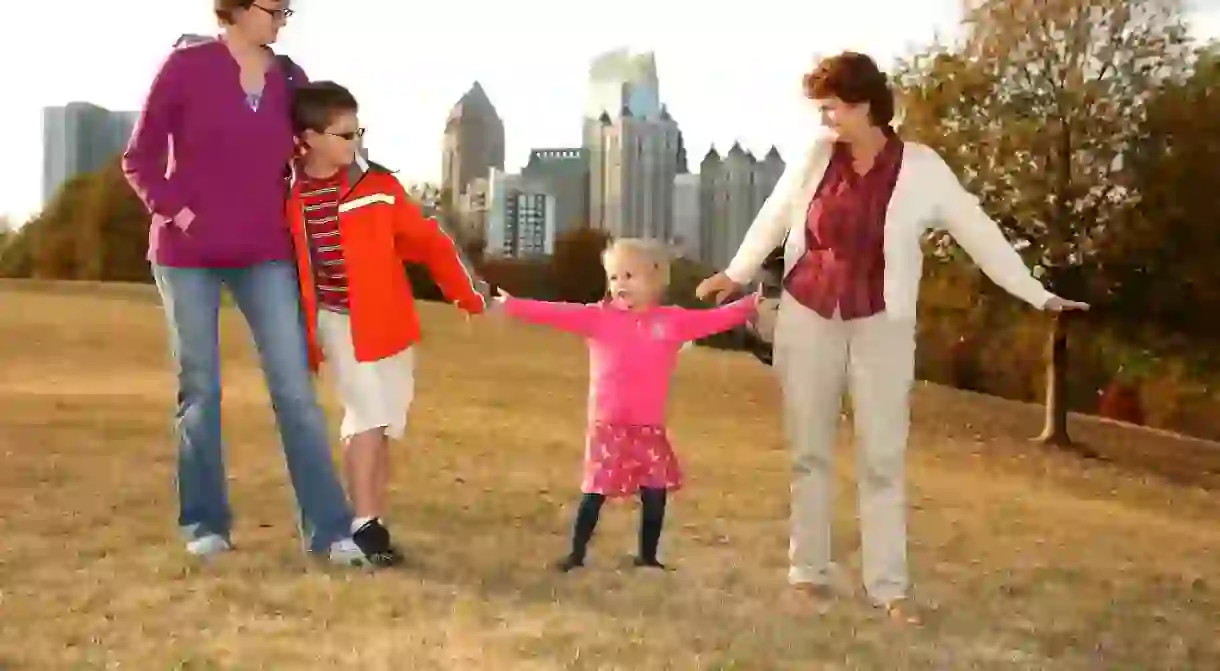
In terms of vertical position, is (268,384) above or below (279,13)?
below

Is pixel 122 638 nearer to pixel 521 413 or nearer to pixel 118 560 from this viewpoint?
pixel 118 560

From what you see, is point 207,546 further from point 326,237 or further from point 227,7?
point 227,7

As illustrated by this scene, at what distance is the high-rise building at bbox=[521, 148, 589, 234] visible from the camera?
5.02 meters

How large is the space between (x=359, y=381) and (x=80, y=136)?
166 inches

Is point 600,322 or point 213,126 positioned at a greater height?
point 213,126

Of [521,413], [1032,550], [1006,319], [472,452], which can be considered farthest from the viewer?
[1006,319]

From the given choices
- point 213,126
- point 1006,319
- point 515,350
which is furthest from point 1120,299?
point 213,126

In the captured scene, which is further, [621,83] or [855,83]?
[621,83]

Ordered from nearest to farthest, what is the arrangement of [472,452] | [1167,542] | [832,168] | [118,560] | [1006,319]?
[832,168], [118,560], [1167,542], [472,452], [1006,319]

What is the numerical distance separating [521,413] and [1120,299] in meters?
3.63

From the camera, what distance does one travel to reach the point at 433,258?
2.91m

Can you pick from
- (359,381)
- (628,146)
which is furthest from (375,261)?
(628,146)

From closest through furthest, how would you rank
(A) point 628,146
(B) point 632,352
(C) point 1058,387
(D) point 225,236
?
1. (D) point 225,236
2. (B) point 632,352
3. (A) point 628,146
4. (C) point 1058,387

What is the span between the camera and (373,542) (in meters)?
2.89
